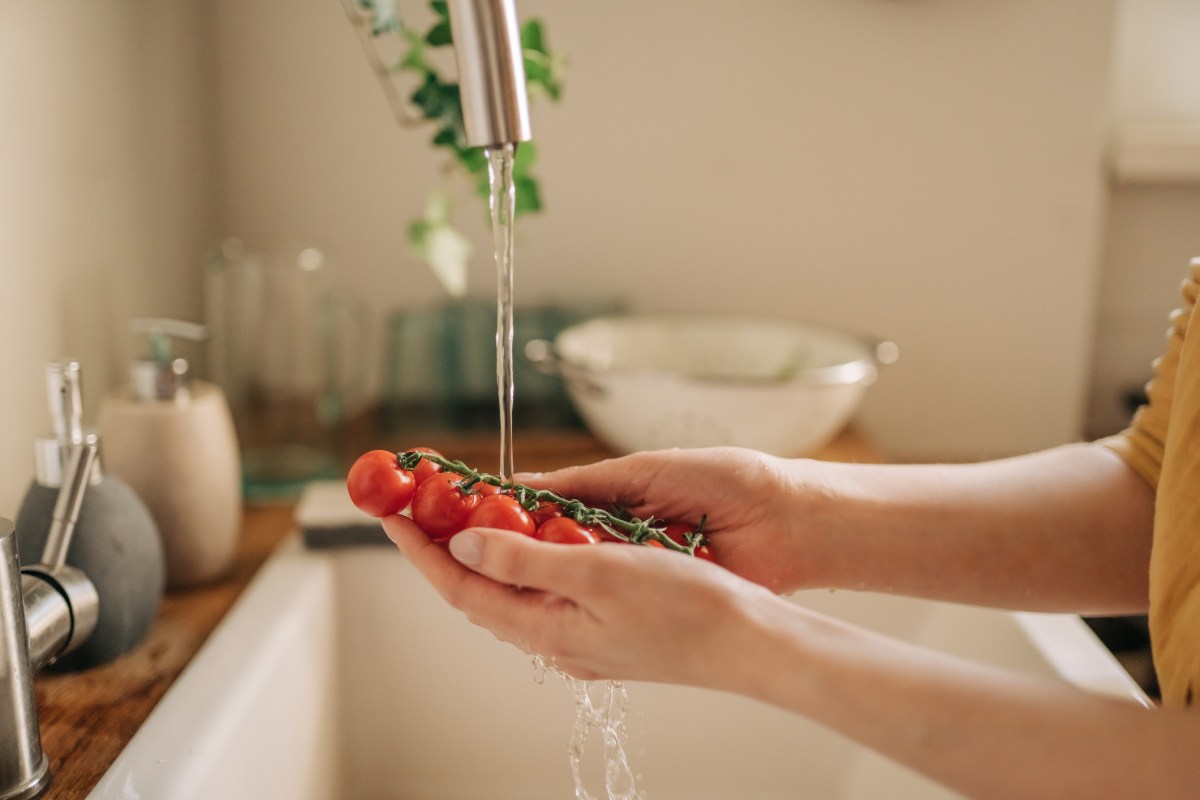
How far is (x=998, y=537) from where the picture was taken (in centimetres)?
73

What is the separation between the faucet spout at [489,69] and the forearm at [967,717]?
28 cm

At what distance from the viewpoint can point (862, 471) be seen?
768mm

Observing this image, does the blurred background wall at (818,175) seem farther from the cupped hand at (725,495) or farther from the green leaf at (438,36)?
the cupped hand at (725,495)

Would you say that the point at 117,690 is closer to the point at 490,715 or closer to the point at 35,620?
the point at 35,620

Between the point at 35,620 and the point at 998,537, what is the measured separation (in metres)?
0.63

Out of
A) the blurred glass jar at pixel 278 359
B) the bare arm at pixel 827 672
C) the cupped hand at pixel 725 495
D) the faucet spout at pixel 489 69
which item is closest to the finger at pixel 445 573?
the bare arm at pixel 827 672

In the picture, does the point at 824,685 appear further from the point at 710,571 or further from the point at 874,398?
the point at 874,398

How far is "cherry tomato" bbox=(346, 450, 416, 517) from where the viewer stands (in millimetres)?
645

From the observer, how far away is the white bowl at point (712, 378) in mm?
978

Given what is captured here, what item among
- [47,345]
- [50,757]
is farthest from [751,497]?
[47,345]

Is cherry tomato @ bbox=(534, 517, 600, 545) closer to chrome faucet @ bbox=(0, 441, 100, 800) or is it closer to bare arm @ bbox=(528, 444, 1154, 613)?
bare arm @ bbox=(528, 444, 1154, 613)

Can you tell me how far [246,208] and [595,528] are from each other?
780mm

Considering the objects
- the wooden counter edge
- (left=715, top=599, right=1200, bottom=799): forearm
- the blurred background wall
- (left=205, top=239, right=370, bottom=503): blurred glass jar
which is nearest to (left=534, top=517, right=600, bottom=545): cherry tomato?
(left=715, top=599, right=1200, bottom=799): forearm

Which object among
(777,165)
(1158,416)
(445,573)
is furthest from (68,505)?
(777,165)
